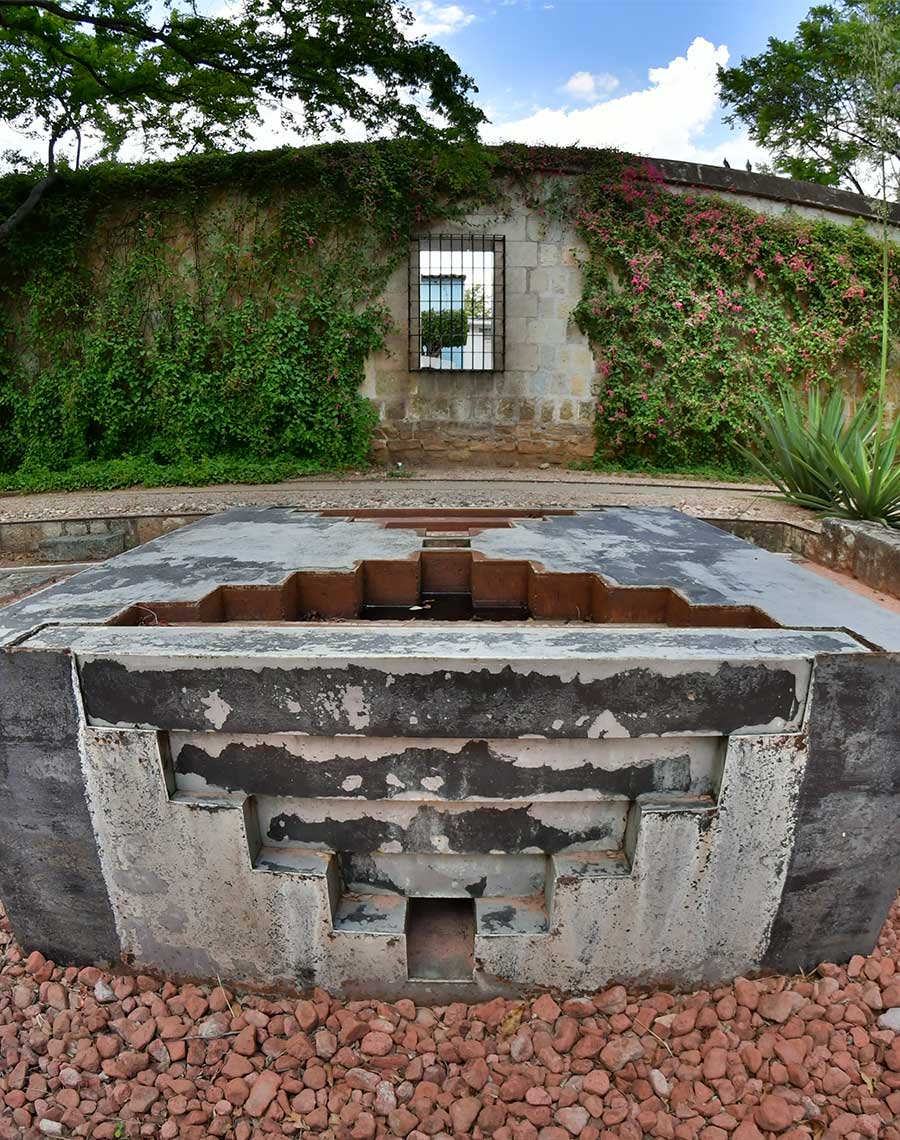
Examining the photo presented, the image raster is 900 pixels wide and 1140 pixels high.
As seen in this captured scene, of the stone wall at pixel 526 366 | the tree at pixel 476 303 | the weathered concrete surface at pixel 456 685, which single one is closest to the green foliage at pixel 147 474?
the stone wall at pixel 526 366

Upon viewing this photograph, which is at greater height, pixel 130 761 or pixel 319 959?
pixel 130 761

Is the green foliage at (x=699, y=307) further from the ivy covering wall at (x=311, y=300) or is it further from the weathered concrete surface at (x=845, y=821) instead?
the weathered concrete surface at (x=845, y=821)

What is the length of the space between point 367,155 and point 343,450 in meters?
3.18

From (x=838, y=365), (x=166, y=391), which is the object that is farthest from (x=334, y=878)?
(x=838, y=365)

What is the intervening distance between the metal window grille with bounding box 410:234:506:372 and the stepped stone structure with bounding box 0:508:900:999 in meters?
7.01

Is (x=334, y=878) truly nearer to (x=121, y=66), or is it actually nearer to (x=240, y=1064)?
(x=240, y=1064)

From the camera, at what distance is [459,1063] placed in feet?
4.82

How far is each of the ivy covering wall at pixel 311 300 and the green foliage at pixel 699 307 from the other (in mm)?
22

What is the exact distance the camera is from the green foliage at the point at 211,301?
776 centimetres

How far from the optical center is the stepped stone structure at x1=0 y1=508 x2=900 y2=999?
142 centimetres

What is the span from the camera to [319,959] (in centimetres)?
158

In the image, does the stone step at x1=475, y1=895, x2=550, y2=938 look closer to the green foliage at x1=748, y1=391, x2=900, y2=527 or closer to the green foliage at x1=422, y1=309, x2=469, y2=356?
the green foliage at x1=748, y1=391, x2=900, y2=527

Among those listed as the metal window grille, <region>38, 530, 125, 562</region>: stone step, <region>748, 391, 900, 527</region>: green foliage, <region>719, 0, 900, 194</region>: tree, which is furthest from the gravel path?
<region>719, 0, 900, 194</region>: tree

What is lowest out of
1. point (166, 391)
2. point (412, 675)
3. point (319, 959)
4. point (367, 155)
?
point (319, 959)
